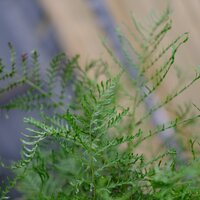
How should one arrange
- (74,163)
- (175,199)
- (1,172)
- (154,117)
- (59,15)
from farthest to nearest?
1. (59,15)
2. (154,117)
3. (1,172)
4. (74,163)
5. (175,199)

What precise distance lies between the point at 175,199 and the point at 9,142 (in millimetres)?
1187

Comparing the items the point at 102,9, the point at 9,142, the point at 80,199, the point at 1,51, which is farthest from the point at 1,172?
the point at 102,9

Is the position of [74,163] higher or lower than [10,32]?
lower

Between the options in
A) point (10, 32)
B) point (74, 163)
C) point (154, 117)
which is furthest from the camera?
point (10, 32)

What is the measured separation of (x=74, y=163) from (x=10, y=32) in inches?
53.6

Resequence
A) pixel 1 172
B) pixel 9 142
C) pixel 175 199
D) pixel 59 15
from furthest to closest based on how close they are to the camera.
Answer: pixel 59 15 → pixel 9 142 → pixel 1 172 → pixel 175 199

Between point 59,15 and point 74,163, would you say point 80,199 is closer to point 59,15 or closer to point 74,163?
point 74,163

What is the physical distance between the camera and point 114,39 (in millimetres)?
1974

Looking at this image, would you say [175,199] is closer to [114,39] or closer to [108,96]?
[108,96]

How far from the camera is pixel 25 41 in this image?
187cm

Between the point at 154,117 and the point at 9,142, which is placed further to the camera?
the point at 154,117

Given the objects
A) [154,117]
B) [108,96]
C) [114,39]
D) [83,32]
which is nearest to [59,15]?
[83,32]

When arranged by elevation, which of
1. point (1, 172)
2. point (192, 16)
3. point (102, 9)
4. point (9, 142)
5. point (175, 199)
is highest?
point (102, 9)

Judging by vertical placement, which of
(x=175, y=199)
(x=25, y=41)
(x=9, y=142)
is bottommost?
(x=175, y=199)
